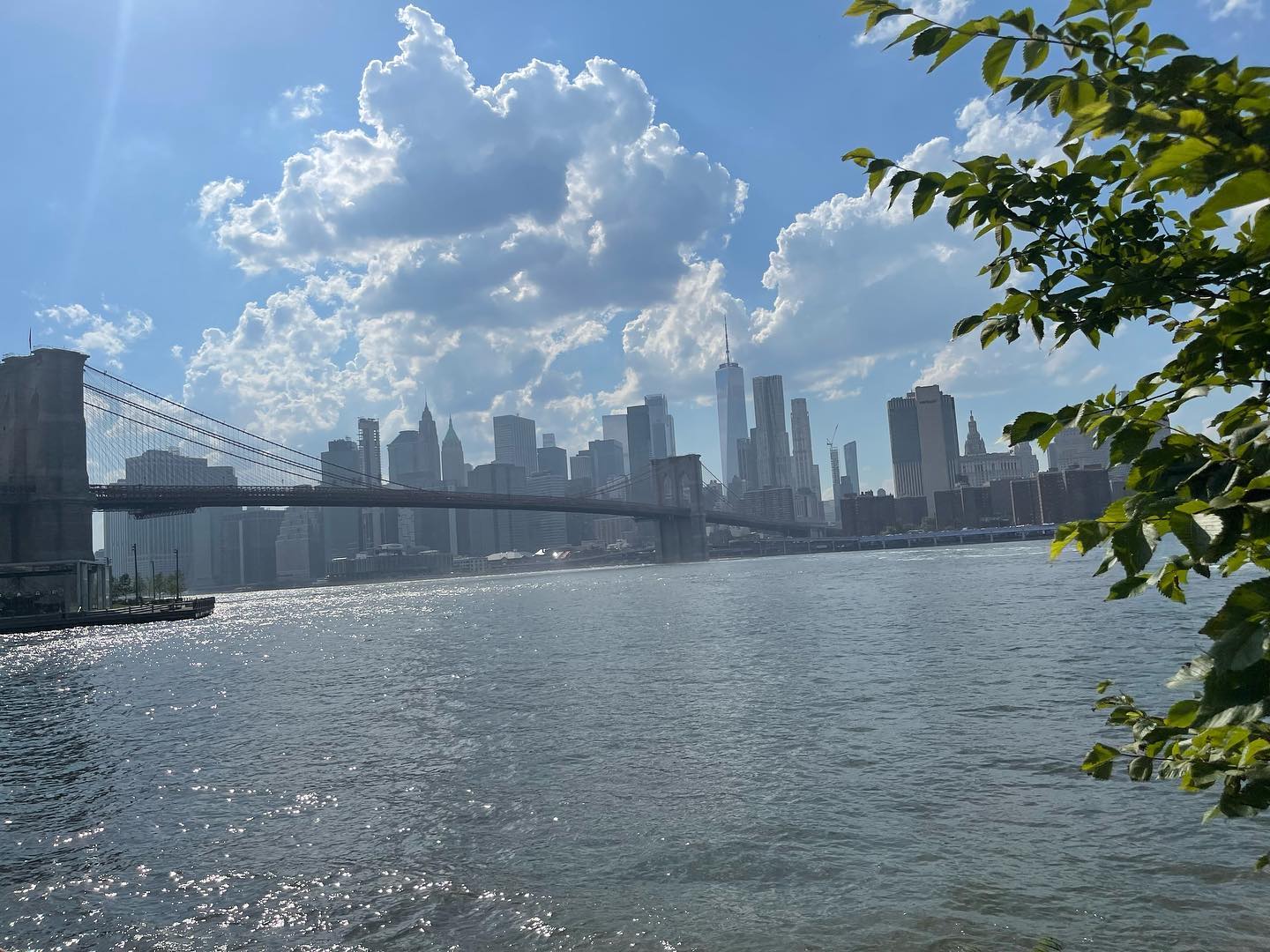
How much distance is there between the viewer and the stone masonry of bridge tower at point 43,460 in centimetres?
6694

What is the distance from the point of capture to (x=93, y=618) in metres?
61.3

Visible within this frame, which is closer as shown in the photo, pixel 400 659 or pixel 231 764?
pixel 231 764

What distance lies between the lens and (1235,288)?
2.21 meters

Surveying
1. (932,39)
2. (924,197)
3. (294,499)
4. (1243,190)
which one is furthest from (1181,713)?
(294,499)

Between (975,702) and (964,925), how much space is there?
32.5ft

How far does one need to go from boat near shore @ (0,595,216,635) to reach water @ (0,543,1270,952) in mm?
39767

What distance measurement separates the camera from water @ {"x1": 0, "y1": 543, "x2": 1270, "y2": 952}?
7613 mm

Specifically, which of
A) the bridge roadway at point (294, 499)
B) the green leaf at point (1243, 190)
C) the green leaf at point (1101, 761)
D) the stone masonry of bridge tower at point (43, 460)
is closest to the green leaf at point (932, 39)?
the green leaf at point (1243, 190)

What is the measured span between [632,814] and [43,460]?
241 feet

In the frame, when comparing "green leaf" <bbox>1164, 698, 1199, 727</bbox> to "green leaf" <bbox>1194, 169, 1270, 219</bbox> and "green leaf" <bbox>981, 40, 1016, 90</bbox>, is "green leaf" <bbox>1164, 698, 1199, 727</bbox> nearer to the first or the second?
"green leaf" <bbox>1194, 169, 1270, 219</bbox>

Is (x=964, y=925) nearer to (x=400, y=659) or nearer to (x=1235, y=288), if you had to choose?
(x=1235, y=288)

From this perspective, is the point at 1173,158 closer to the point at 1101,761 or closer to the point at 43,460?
the point at 1101,761

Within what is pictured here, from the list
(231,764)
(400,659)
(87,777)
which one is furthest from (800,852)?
(400,659)

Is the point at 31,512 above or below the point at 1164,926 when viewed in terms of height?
above
